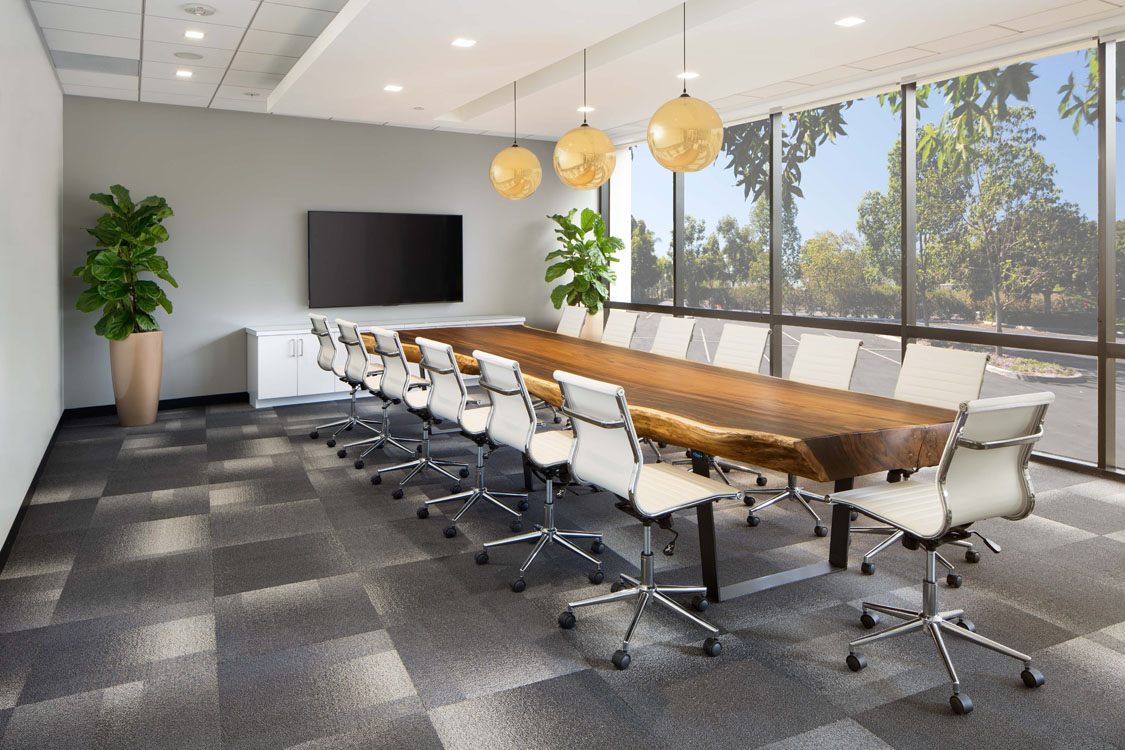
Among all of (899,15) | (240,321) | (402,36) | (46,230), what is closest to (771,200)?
(899,15)

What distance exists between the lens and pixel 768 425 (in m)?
2.90

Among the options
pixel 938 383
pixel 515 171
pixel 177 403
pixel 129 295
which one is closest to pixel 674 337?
pixel 515 171

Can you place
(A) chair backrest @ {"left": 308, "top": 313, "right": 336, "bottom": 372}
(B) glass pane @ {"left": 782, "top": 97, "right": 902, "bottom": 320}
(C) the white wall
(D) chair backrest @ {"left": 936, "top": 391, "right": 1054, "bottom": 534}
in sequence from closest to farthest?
1. (D) chair backrest @ {"left": 936, "top": 391, "right": 1054, "bottom": 534}
2. (C) the white wall
3. (A) chair backrest @ {"left": 308, "top": 313, "right": 336, "bottom": 372}
4. (B) glass pane @ {"left": 782, "top": 97, "right": 902, "bottom": 320}

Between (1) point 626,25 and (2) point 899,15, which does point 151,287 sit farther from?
(2) point 899,15

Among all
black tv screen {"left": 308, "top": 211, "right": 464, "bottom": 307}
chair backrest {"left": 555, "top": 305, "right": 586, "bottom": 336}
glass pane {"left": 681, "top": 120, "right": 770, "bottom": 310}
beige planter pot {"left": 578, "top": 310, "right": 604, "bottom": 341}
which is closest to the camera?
chair backrest {"left": 555, "top": 305, "right": 586, "bottom": 336}

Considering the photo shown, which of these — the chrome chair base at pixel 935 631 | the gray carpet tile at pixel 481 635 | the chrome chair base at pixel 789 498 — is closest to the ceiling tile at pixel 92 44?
the gray carpet tile at pixel 481 635

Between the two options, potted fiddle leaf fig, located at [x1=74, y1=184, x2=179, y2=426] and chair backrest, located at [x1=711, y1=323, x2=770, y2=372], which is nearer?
chair backrest, located at [x1=711, y1=323, x2=770, y2=372]

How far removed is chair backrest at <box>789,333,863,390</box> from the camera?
4.37 metres

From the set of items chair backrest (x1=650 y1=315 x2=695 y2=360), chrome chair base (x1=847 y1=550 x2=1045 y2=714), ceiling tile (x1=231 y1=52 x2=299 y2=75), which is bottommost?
chrome chair base (x1=847 y1=550 x2=1045 y2=714)

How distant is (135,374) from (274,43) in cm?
315

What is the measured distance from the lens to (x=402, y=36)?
480 centimetres

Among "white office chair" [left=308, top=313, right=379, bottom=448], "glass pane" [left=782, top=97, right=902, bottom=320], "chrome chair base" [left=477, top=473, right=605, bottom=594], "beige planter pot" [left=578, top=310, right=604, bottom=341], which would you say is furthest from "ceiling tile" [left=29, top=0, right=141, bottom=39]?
"glass pane" [left=782, top=97, right=902, bottom=320]

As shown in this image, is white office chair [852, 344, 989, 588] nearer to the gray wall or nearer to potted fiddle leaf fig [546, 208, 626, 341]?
potted fiddle leaf fig [546, 208, 626, 341]

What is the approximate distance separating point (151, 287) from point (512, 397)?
448cm
